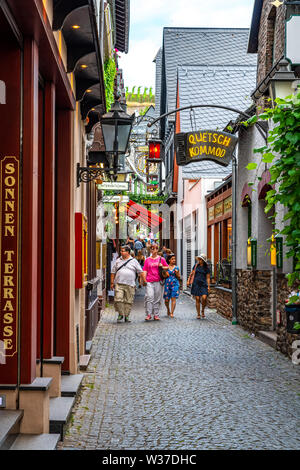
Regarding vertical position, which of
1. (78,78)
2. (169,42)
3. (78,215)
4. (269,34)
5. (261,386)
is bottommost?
(261,386)

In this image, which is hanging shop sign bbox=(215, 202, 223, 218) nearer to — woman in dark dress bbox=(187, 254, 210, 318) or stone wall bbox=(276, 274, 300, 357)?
woman in dark dress bbox=(187, 254, 210, 318)

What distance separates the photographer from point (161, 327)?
15656mm

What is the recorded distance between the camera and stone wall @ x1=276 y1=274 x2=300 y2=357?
11.0 metres

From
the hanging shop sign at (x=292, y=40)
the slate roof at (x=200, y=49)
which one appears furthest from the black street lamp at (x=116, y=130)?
the slate roof at (x=200, y=49)

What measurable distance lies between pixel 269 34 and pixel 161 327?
268 inches

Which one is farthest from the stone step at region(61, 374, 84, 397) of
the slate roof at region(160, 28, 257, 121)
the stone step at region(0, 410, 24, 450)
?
the slate roof at region(160, 28, 257, 121)

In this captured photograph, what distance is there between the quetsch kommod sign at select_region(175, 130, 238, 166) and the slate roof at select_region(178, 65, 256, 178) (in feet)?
42.6

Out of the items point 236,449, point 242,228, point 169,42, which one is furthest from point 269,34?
point 169,42

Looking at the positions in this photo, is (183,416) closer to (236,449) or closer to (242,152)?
(236,449)

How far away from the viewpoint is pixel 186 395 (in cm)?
812

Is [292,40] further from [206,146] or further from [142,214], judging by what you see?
[142,214]

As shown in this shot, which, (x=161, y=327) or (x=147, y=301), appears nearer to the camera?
(x=161, y=327)

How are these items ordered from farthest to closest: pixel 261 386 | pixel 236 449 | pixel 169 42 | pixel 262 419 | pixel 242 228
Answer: pixel 169 42 < pixel 242 228 < pixel 261 386 < pixel 262 419 < pixel 236 449

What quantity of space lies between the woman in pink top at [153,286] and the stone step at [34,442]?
11829mm
